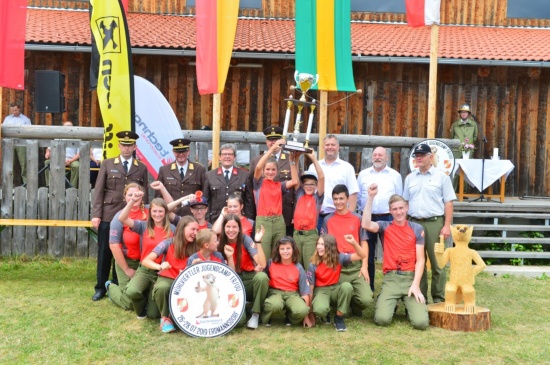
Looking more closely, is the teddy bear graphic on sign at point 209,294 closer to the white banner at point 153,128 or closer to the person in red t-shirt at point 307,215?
the person in red t-shirt at point 307,215

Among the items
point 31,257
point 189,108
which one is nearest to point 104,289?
point 31,257

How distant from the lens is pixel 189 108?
12734mm

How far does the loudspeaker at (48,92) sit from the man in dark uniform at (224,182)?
15.3 feet

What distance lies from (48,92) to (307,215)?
6.24m

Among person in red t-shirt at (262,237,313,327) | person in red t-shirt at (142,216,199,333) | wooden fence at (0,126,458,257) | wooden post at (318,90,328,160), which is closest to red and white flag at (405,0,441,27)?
wooden fence at (0,126,458,257)

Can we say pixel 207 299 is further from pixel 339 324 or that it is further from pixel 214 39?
pixel 214 39

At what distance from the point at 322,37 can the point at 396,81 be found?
17.9ft

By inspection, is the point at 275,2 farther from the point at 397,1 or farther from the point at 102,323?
the point at 102,323

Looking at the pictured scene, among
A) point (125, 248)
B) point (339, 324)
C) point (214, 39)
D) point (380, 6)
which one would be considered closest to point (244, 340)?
point (339, 324)

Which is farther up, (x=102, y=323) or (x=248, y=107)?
(x=248, y=107)

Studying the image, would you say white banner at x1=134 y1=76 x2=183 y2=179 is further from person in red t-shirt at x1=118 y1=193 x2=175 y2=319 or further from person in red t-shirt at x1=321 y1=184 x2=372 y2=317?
person in red t-shirt at x1=321 y1=184 x2=372 y2=317

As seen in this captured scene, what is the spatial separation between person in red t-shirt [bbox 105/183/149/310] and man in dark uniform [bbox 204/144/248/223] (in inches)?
31.8

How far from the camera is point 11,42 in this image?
7680 mm

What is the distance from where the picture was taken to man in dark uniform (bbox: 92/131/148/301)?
680 centimetres
